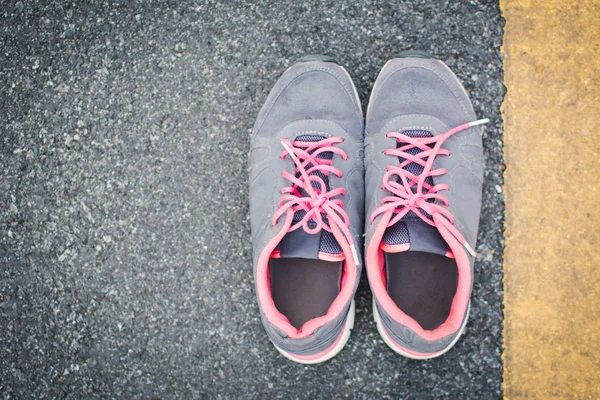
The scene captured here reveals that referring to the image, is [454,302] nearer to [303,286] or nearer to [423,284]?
[423,284]

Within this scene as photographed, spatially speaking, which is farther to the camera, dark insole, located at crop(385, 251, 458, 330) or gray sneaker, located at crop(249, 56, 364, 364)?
dark insole, located at crop(385, 251, 458, 330)

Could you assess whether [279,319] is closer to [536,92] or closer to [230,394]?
[230,394]

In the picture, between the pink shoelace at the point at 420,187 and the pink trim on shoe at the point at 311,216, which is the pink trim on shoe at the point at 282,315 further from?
the pink shoelace at the point at 420,187

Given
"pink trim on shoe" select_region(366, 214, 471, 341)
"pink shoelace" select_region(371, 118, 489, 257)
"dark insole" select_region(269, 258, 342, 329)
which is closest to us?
"pink trim on shoe" select_region(366, 214, 471, 341)

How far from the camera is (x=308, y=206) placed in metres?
1.40

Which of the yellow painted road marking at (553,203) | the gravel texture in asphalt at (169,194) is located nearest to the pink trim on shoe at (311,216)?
the gravel texture in asphalt at (169,194)

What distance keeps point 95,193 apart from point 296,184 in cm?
81

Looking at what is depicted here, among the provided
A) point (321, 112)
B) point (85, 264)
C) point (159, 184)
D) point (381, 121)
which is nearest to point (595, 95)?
point (381, 121)

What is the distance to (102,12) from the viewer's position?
169 centimetres

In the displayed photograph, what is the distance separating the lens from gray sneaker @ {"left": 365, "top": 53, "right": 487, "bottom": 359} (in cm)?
127

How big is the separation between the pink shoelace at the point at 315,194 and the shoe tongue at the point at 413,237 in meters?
0.13

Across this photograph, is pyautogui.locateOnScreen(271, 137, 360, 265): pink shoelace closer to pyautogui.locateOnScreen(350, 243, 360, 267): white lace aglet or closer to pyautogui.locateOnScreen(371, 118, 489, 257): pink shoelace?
pyautogui.locateOnScreen(350, 243, 360, 267): white lace aglet

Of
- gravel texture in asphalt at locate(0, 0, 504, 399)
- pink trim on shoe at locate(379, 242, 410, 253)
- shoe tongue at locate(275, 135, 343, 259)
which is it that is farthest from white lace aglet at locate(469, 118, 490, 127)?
shoe tongue at locate(275, 135, 343, 259)

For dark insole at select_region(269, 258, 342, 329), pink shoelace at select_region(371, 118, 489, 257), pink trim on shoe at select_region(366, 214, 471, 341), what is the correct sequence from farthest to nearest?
dark insole at select_region(269, 258, 342, 329)
pink shoelace at select_region(371, 118, 489, 257)
pink trim on shoe at select_region(366, 214, 471, 341)
